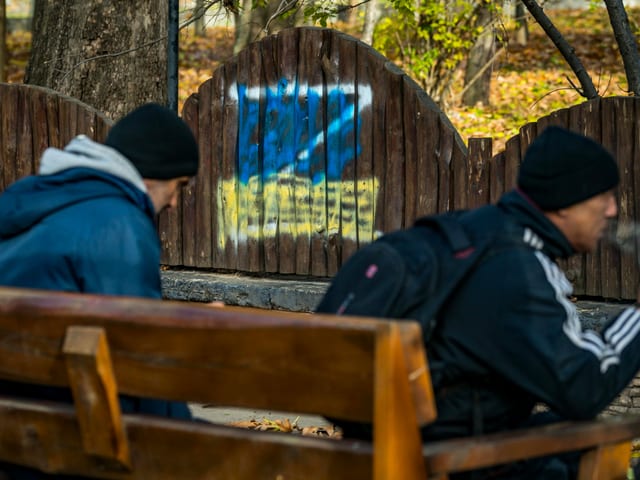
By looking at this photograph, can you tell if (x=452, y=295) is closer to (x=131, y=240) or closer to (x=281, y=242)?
(x=131, y=240)

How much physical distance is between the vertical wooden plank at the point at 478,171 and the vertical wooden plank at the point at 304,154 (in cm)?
121

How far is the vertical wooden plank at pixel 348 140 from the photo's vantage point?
26.1 feet

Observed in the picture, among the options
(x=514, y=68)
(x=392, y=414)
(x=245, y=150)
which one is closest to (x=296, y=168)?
(x=245, y=150)

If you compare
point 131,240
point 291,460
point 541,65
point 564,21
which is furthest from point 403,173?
point 564,21

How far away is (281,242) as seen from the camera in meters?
8.41

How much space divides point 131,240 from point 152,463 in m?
Answer: 0.72

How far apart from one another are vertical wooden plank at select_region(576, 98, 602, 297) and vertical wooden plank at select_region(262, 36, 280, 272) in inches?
89.4

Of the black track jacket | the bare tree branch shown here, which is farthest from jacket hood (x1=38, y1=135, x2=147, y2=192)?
the bare tree branch

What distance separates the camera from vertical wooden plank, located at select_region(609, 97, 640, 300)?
22.3 feet

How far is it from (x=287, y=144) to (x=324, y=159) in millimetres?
345

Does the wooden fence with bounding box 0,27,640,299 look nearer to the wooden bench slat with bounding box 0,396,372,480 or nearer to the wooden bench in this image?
the wooden bench

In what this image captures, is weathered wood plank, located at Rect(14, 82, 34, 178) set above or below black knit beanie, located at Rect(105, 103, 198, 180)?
below

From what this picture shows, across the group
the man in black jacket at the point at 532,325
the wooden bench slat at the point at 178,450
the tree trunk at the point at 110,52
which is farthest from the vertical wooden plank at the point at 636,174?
the tree trunk at the point at 110,52

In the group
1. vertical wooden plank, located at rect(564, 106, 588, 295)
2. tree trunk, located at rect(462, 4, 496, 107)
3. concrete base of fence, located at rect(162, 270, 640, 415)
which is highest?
tree trunk, located at rect(462, 4, 496, 107)
